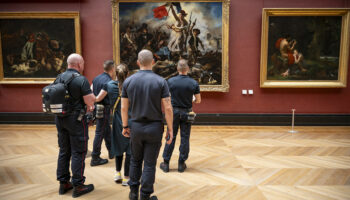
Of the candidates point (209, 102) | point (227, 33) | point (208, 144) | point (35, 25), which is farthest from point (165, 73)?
point (35, 25)

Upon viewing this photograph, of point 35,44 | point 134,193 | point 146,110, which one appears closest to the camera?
point 146,110

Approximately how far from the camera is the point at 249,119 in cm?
857

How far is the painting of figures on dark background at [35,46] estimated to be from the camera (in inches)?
328

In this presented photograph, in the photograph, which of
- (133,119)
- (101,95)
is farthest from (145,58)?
A: (101,95)

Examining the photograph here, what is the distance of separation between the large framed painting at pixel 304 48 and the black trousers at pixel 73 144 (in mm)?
6328

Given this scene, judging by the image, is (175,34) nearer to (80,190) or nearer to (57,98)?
(57,98)

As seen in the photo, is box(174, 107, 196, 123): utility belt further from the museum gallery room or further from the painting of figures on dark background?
the painting of figures on dark background

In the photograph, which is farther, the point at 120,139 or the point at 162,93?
the point at 120,139

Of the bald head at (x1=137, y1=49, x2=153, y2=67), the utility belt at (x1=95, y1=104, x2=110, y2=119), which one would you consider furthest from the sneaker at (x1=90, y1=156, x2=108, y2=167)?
the bald head at (x1=137, y1=49, x2=153, y2=67)

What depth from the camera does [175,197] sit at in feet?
12.6

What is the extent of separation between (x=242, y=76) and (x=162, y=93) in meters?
5.72

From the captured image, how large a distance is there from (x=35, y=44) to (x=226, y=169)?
7.37 meters

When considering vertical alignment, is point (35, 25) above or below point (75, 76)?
above

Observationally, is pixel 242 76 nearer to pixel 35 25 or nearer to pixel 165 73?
pixel 165 73
